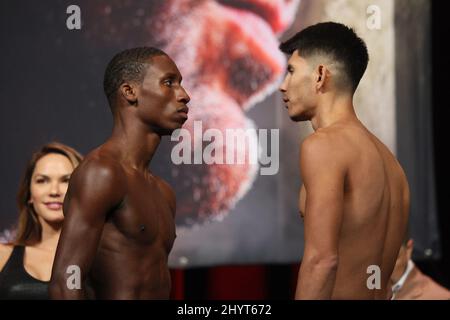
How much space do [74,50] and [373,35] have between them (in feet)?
4.56

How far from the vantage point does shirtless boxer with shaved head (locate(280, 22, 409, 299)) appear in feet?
8.33

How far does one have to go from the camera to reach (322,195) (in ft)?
Result: 8.37

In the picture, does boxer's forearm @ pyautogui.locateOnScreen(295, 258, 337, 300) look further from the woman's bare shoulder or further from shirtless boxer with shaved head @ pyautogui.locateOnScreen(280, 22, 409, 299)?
the woman's bare shoulder

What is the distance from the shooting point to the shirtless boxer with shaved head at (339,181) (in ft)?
8.33

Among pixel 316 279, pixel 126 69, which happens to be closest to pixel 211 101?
pixel 126 69

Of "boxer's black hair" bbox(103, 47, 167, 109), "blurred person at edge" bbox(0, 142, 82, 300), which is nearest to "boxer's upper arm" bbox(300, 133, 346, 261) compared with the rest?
"boxer's black hair" bbox(103, 47, 167, 109)

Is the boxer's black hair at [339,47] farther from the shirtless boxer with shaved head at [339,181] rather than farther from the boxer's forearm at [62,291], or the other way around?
the boxer's forearm at [62,291]

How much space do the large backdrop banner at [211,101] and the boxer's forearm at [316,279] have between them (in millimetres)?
1717

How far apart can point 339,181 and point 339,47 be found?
1.54ft

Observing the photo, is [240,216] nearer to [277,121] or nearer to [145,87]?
[277,121]

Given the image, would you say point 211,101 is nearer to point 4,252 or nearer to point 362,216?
point 4,252

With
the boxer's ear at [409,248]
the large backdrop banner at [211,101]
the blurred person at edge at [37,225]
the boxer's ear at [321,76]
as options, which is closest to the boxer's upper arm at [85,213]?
the boxer's ear at [321,76]
